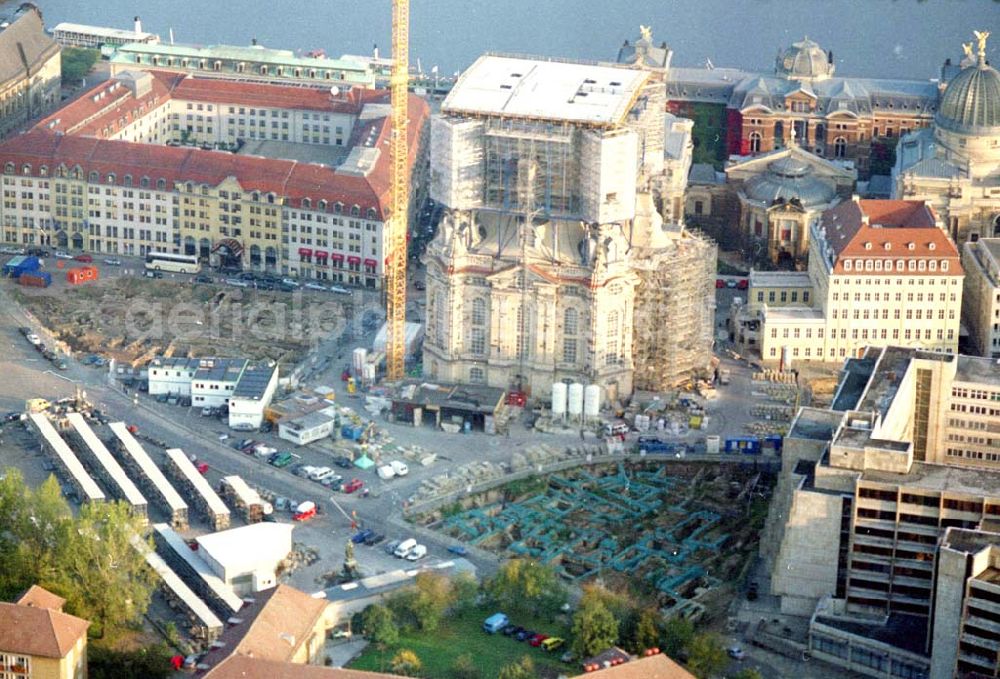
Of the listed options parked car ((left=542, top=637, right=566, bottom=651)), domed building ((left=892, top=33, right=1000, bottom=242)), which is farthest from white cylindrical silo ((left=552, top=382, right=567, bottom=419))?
domed building ((left=892, top=33, right=1000, bottom=242))

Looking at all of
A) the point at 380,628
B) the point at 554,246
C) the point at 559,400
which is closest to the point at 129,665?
the point at 380,628

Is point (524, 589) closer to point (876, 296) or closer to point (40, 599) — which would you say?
point (40, 599)

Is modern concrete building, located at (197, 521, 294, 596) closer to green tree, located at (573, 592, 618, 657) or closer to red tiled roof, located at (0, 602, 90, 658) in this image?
red tiled roof, located at (0, 602, 90, 658)

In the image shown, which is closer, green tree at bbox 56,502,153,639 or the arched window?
green tree at bbox 56,502,153,639

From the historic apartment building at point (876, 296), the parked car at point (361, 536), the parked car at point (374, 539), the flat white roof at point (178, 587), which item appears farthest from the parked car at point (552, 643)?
the historic apartment building at point (876, 296)

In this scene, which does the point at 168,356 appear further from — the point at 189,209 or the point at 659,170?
the point at 659,170

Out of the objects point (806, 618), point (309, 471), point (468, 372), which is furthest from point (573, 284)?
point (806, 618)

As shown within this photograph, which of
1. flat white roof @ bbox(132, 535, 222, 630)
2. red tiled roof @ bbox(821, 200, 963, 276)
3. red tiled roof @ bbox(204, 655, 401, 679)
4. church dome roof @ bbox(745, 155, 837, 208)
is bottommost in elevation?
flat white roof @ bbox(132, 535, 222, 630)
